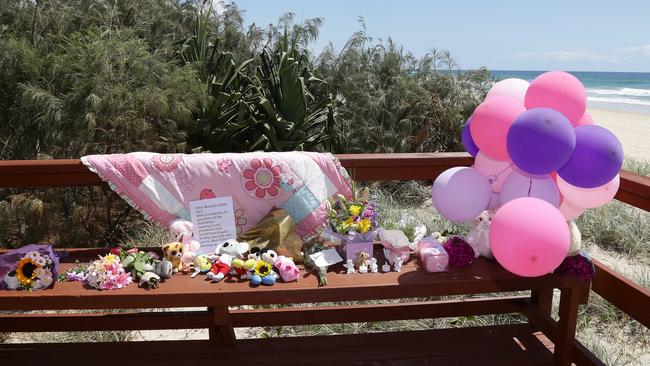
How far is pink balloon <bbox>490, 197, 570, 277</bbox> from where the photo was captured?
191cm

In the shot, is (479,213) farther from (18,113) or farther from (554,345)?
(18,113)

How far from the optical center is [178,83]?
14.5 feet

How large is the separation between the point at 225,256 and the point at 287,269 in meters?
0.32

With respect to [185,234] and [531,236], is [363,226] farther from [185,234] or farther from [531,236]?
[185,234]

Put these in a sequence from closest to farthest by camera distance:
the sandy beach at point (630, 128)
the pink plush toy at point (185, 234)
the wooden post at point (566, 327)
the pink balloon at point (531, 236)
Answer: the pink balloon at point (531, 236) → the wooden post at point (566, 327) → the pink plush toy at point (185, 234) → the sandy beach at point (630, 128)

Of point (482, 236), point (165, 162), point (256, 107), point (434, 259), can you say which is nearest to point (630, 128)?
point (256, 107)

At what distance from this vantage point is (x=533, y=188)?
2131mm

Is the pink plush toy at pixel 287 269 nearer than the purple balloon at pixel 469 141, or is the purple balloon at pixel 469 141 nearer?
the pink plush toy at pixel 287 269

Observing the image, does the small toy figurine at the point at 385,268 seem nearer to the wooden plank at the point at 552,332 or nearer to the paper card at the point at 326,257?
the paper card at the point at 326,257

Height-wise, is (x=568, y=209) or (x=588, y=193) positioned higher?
(x=588, y=193)

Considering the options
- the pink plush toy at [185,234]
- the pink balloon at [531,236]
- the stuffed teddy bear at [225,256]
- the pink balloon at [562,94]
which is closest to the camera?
the pink balloon at [531,236]

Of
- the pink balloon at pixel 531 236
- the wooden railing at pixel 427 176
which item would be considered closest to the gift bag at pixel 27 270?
the wooden railing at pixel 427 176

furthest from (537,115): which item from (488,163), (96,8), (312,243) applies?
(96,8)

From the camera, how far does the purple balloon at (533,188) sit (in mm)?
2131
